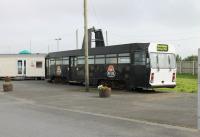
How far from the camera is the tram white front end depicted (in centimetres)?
2702

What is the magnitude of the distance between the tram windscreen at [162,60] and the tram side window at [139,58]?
0.49 meters

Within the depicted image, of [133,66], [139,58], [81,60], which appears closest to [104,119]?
[139,58]

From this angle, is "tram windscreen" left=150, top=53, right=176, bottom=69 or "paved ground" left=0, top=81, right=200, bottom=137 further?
"tram windscreen" left=150, top=53, right=176, bottom=69

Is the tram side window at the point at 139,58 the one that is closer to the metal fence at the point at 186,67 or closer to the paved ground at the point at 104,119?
the paved ground at the point at 104,119

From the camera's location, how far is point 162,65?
27.6 m

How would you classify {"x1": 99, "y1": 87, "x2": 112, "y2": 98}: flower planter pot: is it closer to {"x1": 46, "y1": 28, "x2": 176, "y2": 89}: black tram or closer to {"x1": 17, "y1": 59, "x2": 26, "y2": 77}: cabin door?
{"x1": 46, "y1": 28, "x2": 176, "y2": 89}: black tram

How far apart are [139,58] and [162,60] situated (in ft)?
4.56

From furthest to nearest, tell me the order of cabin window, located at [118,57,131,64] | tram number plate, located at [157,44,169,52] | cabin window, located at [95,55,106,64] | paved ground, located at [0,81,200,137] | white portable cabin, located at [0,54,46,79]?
white portable cabin, located at [0,54,46,79] → cabin window, located at [95,55,106,64] → cabin window, located at [118,57,131,64] → tram number plate, located at [157,44,169,52] → paved ground, located at [0,81,200,137]

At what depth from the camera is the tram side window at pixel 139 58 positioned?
27297 mm

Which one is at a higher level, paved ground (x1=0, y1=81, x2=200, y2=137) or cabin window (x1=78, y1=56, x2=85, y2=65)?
cabin window (x1=78, y1=56, x2=85, y2=65)

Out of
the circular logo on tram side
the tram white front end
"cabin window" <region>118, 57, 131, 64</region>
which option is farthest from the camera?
the circular logo on tram side

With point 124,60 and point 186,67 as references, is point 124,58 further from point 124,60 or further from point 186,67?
point 186,67

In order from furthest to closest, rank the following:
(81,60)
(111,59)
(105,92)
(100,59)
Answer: (81,60) → (100,59) → (111,59) → (105,92)

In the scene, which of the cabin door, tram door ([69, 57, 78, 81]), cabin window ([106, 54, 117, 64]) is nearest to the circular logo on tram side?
cabin window ([106, 54, 117, 64])
